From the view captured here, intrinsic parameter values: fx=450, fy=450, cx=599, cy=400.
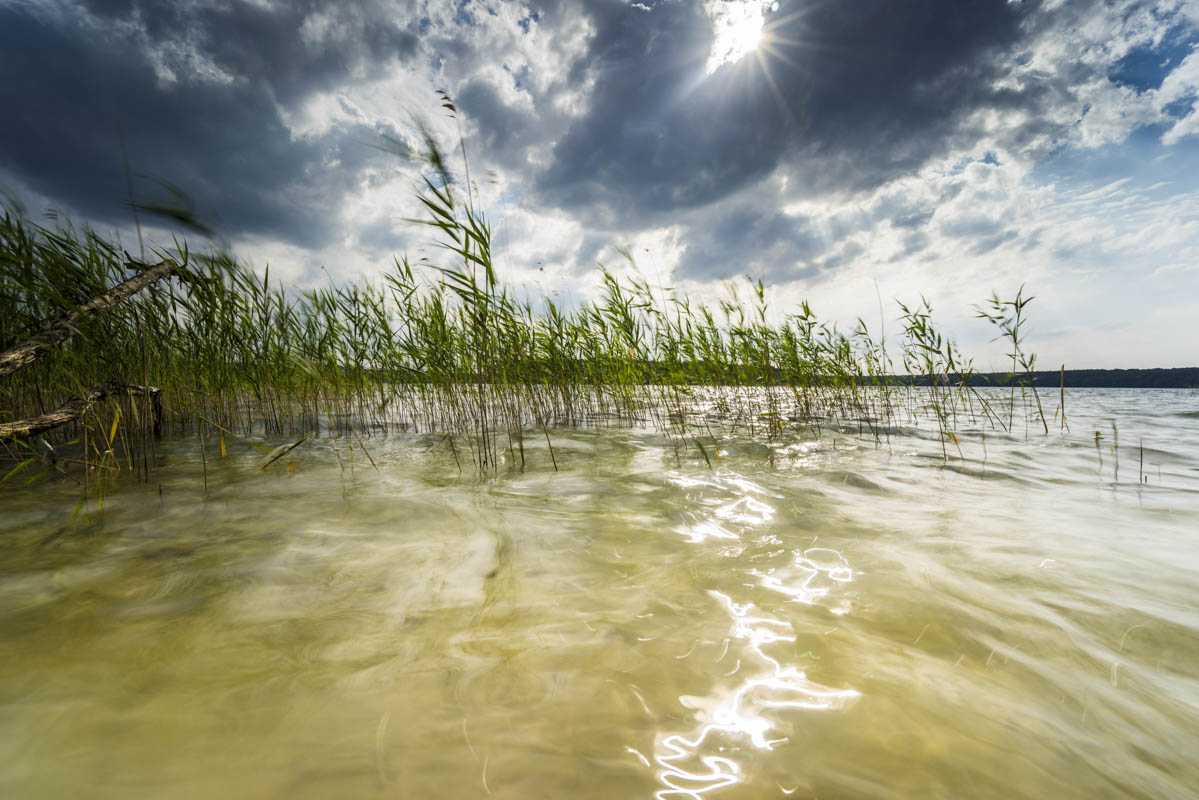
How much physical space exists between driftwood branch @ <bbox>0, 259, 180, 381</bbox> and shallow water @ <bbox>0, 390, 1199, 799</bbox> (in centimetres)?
84

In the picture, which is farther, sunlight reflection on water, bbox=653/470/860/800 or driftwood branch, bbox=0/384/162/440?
driftwood branch, bbox=0/384/162/440

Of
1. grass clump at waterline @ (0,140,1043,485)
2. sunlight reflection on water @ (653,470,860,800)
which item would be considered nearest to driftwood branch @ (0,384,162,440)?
grass clump at waterline @ (0,140,1043,485)

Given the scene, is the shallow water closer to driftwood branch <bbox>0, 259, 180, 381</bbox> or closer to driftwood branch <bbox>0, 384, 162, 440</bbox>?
driftwood branch <bbox>0, 384, 162, 440</bbox>

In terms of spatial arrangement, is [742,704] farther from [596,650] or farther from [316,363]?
[316,363]

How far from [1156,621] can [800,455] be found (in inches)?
111

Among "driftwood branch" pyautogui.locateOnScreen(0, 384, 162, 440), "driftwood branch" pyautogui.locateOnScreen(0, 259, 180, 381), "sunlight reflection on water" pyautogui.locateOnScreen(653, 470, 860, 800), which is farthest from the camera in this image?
"driftwood branch" pyautogui.locateOnScreen(0, 259, 180, 381)

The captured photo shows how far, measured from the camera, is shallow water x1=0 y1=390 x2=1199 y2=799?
83 cm

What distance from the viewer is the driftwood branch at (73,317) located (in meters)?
2.56

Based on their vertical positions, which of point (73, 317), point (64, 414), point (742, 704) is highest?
point (73, 317)

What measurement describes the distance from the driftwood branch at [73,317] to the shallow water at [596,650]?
842 mm

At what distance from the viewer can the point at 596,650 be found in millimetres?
1194

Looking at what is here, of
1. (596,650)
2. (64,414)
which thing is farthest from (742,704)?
(64,414)

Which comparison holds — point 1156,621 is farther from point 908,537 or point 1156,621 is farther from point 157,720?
point 157,720

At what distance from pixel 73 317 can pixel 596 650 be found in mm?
3865
